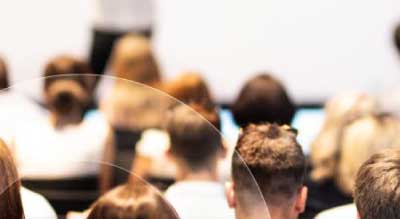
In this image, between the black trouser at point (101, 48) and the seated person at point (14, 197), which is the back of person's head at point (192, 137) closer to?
the seated person at point (14, 197)

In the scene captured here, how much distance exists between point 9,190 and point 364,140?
1.70 meters

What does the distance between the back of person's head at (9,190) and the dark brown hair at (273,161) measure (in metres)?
0.61

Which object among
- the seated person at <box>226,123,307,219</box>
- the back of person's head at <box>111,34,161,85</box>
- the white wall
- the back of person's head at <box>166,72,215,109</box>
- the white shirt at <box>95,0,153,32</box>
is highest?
the seated person at <box>226,123,307,219</box>

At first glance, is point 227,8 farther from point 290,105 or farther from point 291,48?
point 290,105

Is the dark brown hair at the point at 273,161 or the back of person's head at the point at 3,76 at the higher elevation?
the dark brown hair at the point at 273,161

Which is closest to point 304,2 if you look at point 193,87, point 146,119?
point 193,87

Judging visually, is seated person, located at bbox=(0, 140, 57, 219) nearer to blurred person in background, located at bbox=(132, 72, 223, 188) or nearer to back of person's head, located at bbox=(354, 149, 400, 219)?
blurred person in background, located at bbox=(132, 72, 223, 188)

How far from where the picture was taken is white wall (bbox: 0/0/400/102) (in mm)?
5465

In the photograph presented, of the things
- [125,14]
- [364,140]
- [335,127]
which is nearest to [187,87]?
[335,127]

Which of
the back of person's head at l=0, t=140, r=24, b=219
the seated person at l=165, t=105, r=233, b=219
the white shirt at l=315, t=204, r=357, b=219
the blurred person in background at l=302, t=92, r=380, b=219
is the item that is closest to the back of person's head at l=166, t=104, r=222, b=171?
the seated person at l=165, t=105, r=233, b=219

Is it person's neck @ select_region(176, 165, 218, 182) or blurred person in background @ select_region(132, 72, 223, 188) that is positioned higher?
blurred person in background @ select_region(132, 72, 223, 188)

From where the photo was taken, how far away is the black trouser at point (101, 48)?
4703mm

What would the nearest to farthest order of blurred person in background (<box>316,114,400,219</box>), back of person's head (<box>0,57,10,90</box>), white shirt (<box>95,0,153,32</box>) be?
blurred person in background (<box>316,114,400,219</box>) → back of person's head (<box>0,57,10,90</box>) → white shirt (<box>95,0,153,32</box>)

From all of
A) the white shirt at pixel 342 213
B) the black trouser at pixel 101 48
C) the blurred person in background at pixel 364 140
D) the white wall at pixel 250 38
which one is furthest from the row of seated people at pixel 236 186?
the white wall at pixel 250 38
